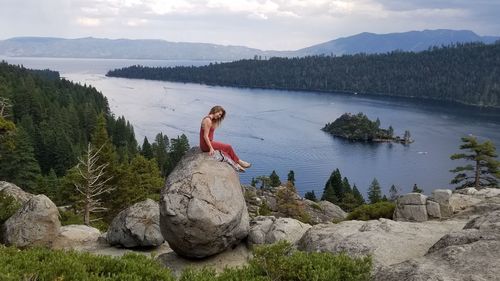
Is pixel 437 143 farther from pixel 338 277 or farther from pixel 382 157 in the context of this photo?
pixel 338 277

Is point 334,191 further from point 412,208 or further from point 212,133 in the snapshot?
point 212,133

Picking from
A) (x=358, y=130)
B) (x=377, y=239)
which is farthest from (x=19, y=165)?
(x=358, y=130)

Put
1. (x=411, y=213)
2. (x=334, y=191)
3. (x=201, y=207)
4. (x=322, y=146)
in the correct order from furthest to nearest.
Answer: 1. (x=322, y=146)
2. (x=334, y=191)
3. (x=411, y=213)
4. (x=201, y=207)

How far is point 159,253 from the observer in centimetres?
2262

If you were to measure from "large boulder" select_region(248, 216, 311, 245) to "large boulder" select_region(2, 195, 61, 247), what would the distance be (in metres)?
10.9

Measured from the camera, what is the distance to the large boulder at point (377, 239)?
52.4 feet

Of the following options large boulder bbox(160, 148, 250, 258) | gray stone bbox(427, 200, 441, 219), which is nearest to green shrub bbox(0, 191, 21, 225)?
large boulder bbox(160, 148, 250, 258)

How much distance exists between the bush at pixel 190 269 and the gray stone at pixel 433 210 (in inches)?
545

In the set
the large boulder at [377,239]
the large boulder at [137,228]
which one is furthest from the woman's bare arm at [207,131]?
the large boulder at [137,228]

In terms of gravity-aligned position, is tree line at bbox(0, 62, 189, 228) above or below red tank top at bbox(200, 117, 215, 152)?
below

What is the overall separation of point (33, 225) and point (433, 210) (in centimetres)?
2076

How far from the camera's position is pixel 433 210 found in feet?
78.7

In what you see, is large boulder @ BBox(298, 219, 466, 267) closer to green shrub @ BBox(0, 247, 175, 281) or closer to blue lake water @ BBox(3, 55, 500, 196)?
green shrub @ BBox(0, 247, 175, 281)

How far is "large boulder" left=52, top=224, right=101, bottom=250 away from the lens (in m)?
24.8
